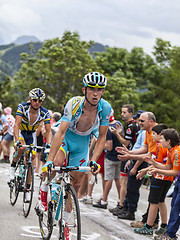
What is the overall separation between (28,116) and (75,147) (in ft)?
8.57

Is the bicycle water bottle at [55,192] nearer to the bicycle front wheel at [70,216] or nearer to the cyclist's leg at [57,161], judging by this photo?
the cyclist's leg at [57,161]

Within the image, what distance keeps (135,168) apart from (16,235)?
296 centimetres

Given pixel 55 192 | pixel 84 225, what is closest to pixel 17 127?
pixel 84 225

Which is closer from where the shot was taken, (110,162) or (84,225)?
(84,225)

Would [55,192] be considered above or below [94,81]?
below

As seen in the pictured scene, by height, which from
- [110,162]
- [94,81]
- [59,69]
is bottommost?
[110,162]

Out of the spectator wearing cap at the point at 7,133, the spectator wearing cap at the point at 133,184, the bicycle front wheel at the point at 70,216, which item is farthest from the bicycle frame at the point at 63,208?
the spectator wearing cap at the point at 7,133

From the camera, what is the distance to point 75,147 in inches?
214

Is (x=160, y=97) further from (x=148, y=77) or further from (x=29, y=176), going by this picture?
(x=29, y=176)

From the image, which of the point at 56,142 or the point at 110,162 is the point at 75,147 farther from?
the point at 110,162

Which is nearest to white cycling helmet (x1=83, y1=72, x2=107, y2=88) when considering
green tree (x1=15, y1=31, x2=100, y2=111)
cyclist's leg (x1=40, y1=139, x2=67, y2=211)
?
cyclist's leg (x1=40, y1=139, x2=67, y2=211)

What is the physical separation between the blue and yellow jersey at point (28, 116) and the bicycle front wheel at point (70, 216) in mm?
3202

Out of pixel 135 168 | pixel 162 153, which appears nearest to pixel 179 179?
pixel 162 153

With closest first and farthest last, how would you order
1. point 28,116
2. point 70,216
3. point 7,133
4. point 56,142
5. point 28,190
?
1. point 70,216
2. point 56,142
3. point 28,190
4. point 28,116
5. point 7,133
